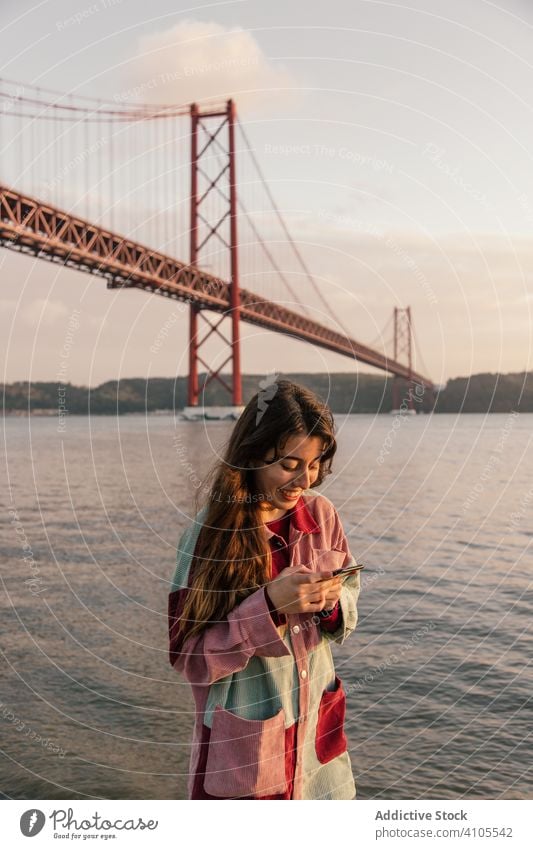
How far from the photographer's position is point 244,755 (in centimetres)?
197

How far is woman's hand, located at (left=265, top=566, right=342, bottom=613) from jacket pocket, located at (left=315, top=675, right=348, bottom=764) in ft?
1.25

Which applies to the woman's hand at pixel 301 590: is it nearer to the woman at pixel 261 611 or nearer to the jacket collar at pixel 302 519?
the woman at pixel 261 611

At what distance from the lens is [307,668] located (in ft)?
6.67

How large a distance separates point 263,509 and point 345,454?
29.3 metres

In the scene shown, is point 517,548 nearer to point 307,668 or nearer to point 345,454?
point 307,668

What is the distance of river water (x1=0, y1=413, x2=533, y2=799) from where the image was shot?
4.99 meters

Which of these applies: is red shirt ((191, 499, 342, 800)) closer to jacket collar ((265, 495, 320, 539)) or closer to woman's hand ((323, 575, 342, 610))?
jacket collar ((265, 495, 320, 539))
